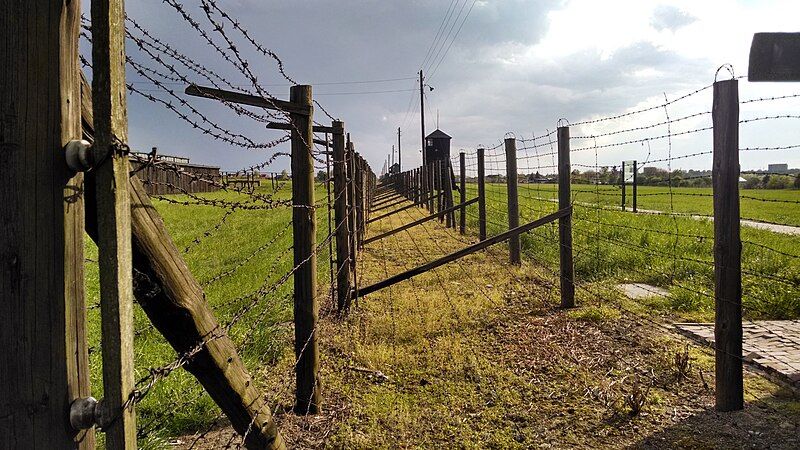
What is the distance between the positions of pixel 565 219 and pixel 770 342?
2.20 metres

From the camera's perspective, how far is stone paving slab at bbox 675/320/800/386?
382 cm

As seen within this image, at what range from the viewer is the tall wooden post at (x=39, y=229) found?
0.92 metres

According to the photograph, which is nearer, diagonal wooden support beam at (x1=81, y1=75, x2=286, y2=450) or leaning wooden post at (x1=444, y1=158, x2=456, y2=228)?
diagonal wooden support beam at (x1=81, y1=75, x2=286, y2=450)

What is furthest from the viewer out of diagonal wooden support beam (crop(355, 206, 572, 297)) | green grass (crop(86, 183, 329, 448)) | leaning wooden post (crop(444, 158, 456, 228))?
leaning wooden post (crop(444, 158, 456, 228))

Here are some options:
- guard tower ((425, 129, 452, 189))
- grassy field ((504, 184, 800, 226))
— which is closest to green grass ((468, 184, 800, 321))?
grassy field ((504, 184, 800, 226))

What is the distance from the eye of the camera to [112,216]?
1.07 metres

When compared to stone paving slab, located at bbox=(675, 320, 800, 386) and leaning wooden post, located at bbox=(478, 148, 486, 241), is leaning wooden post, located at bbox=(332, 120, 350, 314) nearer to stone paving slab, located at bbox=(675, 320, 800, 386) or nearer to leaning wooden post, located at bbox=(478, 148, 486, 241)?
stone paving slab, located at bbox=(675, 320, 800, 386)

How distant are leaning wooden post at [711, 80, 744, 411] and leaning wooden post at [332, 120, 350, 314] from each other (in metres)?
3.11

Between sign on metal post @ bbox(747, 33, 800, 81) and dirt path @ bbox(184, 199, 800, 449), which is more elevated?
sign on metal post @ bbox(747, 33, 800, 81)

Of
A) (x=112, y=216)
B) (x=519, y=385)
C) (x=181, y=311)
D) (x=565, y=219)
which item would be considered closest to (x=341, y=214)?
(x=519, y=385)

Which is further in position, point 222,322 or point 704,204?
point 704,204

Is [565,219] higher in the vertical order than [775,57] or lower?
lower

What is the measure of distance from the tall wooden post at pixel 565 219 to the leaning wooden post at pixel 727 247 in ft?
7.60

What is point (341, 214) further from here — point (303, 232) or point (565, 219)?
point (565, 219)
